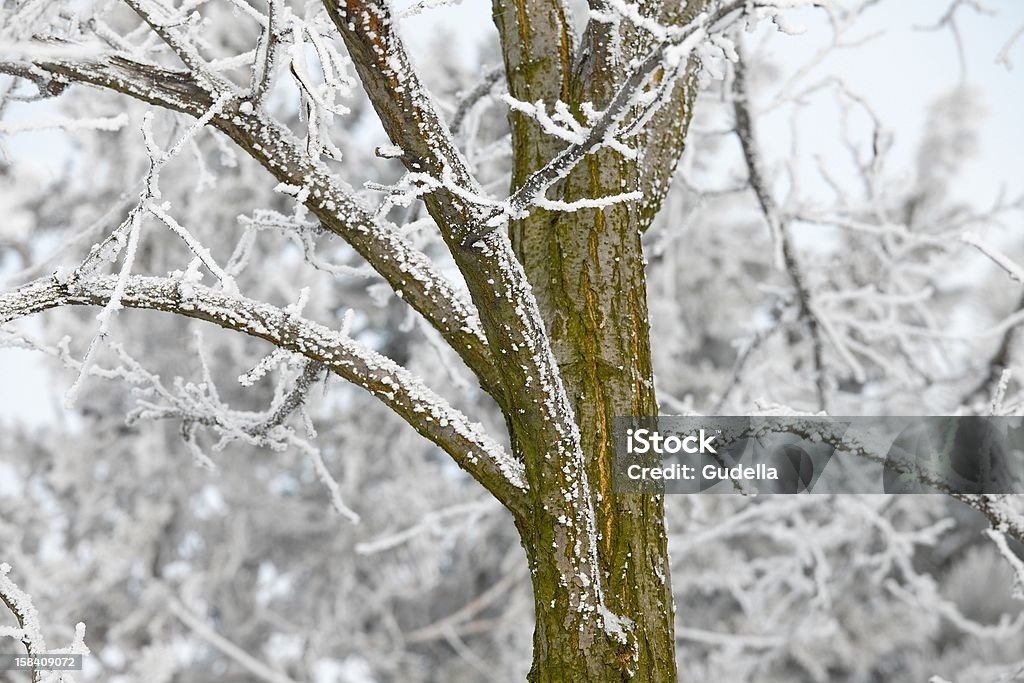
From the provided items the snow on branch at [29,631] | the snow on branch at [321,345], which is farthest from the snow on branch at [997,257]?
the snow on branch at [29,631]

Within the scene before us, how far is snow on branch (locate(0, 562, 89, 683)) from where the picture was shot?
4.37 ft

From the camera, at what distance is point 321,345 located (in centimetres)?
128

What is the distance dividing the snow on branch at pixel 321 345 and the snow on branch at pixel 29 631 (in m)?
0.47

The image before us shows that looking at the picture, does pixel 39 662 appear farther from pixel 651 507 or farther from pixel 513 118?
pixel 513 118

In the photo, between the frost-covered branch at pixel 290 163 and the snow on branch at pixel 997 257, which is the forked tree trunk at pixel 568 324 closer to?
the frost-covered branch at pixel 290 163

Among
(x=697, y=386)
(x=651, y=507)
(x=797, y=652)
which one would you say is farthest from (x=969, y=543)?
(x=651, y=507)

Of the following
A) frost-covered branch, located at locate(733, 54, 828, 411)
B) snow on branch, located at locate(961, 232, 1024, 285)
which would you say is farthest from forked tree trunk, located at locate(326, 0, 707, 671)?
frost-covered branch, located at locate(733, 54, 828, 411)

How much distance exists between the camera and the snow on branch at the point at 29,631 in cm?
133

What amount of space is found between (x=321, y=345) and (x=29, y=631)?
70cm
